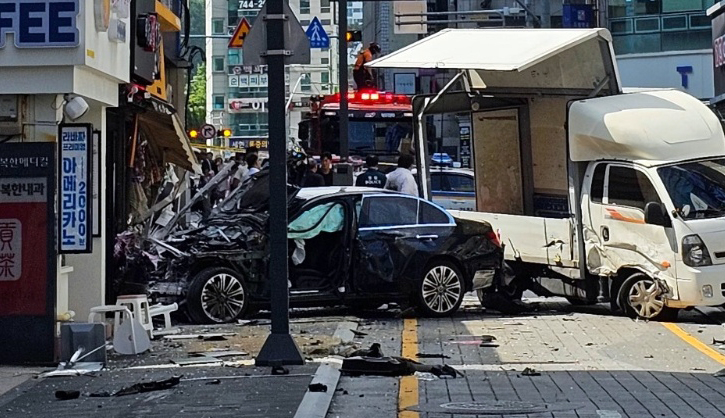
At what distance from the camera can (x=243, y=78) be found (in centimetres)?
9112

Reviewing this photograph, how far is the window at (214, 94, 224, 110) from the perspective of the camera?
10094 centimetres

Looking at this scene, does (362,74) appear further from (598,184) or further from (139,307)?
(139,307)

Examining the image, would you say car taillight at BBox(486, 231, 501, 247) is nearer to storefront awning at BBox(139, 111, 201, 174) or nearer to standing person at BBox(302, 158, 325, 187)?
storefront awning at BBox(139, 111, 201, 174)

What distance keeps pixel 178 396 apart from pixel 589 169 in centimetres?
811

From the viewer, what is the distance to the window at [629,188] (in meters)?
15.8

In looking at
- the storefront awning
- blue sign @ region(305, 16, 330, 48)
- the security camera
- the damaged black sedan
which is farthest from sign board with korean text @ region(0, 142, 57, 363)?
blue sign @ region(305, 16, 330, 48)

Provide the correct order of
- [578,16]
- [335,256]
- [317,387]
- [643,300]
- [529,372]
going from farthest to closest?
[578,16]
[335,256]
[643,300]
[529,372]
[317,387]

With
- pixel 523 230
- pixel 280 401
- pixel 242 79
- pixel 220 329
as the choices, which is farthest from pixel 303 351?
pixel 242 79

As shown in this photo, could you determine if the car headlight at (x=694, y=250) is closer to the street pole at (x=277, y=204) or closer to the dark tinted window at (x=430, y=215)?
the dark tinted window at (x=430, y=215)

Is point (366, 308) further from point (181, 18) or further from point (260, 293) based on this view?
point (181, 18)

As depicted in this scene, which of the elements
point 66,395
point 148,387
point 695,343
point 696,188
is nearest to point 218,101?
point 696,188

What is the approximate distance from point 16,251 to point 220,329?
318cm

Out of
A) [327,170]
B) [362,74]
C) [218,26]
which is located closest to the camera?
[327,170]

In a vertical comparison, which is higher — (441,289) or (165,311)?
(441,289)
